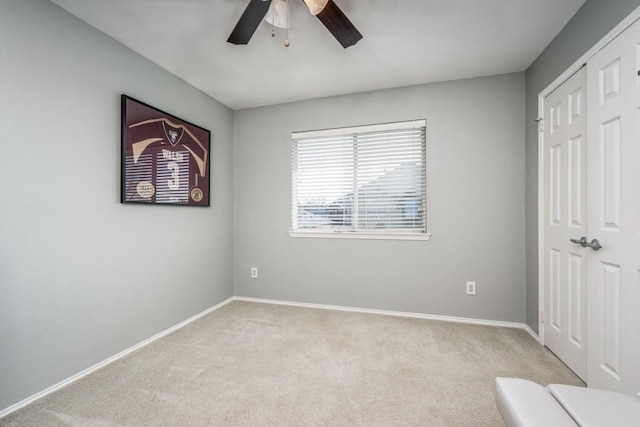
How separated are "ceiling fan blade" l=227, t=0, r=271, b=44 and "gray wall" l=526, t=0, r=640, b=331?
6.46 ft

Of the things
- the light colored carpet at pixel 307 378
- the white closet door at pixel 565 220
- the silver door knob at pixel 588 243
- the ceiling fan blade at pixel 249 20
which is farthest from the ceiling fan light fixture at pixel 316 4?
the light colored carpet at pixel 307 378

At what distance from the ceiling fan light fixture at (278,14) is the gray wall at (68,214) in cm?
132

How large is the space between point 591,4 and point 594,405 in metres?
2.28

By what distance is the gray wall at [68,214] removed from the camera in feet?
5.34

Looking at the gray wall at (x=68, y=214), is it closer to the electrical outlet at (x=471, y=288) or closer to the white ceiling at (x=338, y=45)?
the white ceiling at (x=338, y=45)

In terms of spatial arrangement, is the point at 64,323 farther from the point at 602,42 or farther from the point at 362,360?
the point at 602,42

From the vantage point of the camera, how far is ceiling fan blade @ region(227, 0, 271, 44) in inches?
62.2

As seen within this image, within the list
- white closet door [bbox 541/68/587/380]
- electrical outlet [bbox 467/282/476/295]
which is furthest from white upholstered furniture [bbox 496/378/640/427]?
electrical outlet [bbox 467/282/476/295]

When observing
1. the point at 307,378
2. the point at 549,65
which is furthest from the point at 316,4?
the point at 307,378

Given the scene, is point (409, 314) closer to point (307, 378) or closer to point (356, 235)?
point (356, 235)

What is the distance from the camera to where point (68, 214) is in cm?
189

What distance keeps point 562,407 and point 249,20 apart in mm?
2373

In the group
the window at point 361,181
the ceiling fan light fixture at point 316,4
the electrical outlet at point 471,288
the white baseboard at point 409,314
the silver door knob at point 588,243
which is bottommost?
the white baseboard at point 409,314

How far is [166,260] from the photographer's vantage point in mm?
2682
